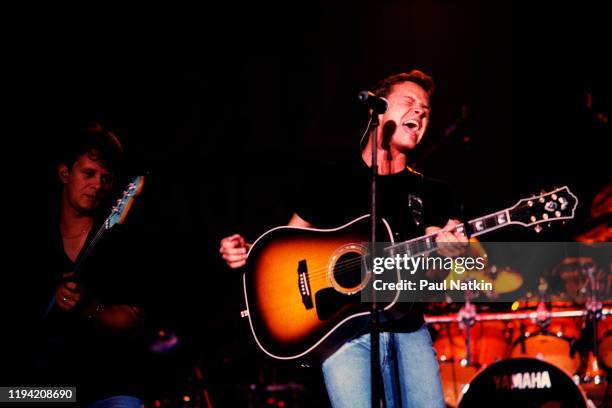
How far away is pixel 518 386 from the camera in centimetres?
445

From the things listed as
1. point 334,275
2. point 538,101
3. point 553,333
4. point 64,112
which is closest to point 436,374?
point 334,275

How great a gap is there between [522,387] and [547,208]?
6.46 ft

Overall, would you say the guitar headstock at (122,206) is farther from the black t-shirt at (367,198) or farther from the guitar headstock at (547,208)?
the guitar headstock at (547,208)

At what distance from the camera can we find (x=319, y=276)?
3.29 meters

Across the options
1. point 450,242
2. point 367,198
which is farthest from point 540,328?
point 367,198

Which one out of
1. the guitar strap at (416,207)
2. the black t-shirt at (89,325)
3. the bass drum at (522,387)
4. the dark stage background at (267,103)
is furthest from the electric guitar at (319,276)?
the dark stage background at (267,103)

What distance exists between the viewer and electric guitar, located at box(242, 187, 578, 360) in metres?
3.06

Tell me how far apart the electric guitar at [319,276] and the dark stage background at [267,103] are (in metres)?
3.12

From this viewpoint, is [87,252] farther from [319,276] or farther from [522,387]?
[522,387]

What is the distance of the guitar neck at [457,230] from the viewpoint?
310cm

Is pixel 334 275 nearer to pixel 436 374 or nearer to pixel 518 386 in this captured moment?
pixel 436 374

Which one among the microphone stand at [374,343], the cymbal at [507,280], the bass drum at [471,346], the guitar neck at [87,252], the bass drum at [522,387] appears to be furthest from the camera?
the cymbal at [507,280]

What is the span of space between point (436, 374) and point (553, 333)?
4.21 meters

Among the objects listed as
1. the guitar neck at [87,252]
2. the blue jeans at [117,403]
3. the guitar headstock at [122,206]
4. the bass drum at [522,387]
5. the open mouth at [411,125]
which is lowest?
the bass drum at [522,387]
